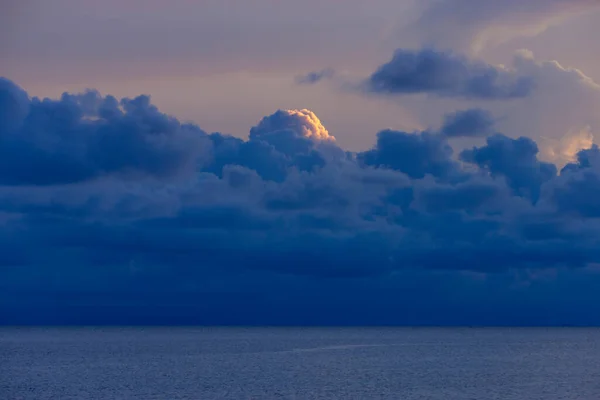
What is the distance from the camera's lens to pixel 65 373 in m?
182

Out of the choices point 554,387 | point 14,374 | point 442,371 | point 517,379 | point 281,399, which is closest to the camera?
point 281,399

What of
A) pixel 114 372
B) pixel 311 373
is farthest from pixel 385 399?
pixel 114 372

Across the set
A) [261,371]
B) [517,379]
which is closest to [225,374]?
[261,371]

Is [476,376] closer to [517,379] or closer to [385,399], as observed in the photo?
[517,379]

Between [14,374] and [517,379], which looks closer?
[517,379]

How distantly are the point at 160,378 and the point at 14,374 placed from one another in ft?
114

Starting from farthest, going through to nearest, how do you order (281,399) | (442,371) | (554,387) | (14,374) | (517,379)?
(442,371) → (14,374) → (517,379) → (554,387) → (281,399)

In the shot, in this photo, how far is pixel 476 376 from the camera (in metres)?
178

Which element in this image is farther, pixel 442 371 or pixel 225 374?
pixel 442 371

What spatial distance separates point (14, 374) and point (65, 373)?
34.1ft

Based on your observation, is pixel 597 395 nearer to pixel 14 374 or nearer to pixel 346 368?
pixel 346 368

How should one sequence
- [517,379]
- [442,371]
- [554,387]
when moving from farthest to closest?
[442,371], [517,379], [554,387]

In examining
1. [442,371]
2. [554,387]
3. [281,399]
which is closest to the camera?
[281,399]

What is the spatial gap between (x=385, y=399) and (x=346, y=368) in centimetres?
6286
